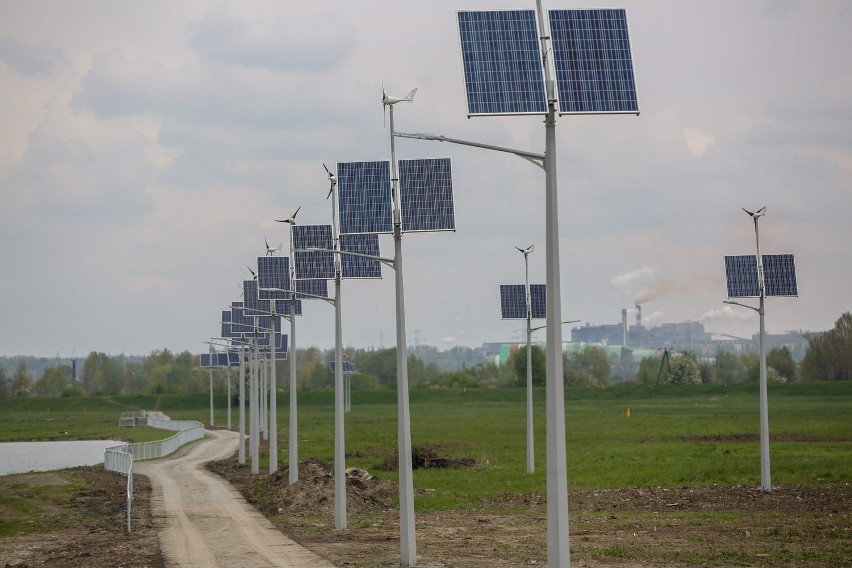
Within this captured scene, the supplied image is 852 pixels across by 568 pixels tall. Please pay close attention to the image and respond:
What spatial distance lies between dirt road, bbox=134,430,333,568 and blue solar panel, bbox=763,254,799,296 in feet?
74.8

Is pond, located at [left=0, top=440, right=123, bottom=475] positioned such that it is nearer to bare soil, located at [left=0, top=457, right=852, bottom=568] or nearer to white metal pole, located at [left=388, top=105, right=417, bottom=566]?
bare soil, located at [left=0, top=457, right=852, bottom=568]

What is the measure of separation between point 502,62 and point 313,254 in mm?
26701

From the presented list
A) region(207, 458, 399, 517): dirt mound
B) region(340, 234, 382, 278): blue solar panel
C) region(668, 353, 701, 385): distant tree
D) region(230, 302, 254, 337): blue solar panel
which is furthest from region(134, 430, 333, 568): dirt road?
region(668, 353, 701, 385): distant tree

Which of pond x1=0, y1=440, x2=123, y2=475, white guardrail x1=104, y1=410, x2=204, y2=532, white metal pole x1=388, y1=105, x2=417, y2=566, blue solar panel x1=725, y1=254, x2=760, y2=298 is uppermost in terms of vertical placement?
blue solar panel x1=725, y1=254, x2=760, y2=298

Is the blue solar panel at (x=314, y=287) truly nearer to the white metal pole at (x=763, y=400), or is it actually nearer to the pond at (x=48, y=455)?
the white metal pole at (x=763, y=400)

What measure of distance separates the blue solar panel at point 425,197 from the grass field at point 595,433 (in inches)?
681

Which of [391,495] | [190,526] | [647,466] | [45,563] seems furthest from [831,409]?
[45,563]

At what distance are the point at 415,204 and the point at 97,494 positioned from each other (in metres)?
34.7

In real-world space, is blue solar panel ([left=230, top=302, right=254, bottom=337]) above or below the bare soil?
above

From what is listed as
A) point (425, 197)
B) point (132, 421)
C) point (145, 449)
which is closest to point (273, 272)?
point (425, 197)

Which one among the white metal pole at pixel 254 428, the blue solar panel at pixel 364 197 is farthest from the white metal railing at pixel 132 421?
the blue solar panel at pixel 364 197

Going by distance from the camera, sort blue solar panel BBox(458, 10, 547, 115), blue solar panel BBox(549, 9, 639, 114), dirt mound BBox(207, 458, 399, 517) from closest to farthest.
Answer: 1. blue solar panel BBox(458, 10, 547, 115)
2. blue solar panel BBox(549, 9, 639, 114)
3. dirt mound BBox(207, 458, 399, 517)

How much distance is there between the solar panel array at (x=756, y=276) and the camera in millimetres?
50812

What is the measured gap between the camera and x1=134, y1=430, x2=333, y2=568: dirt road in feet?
112
